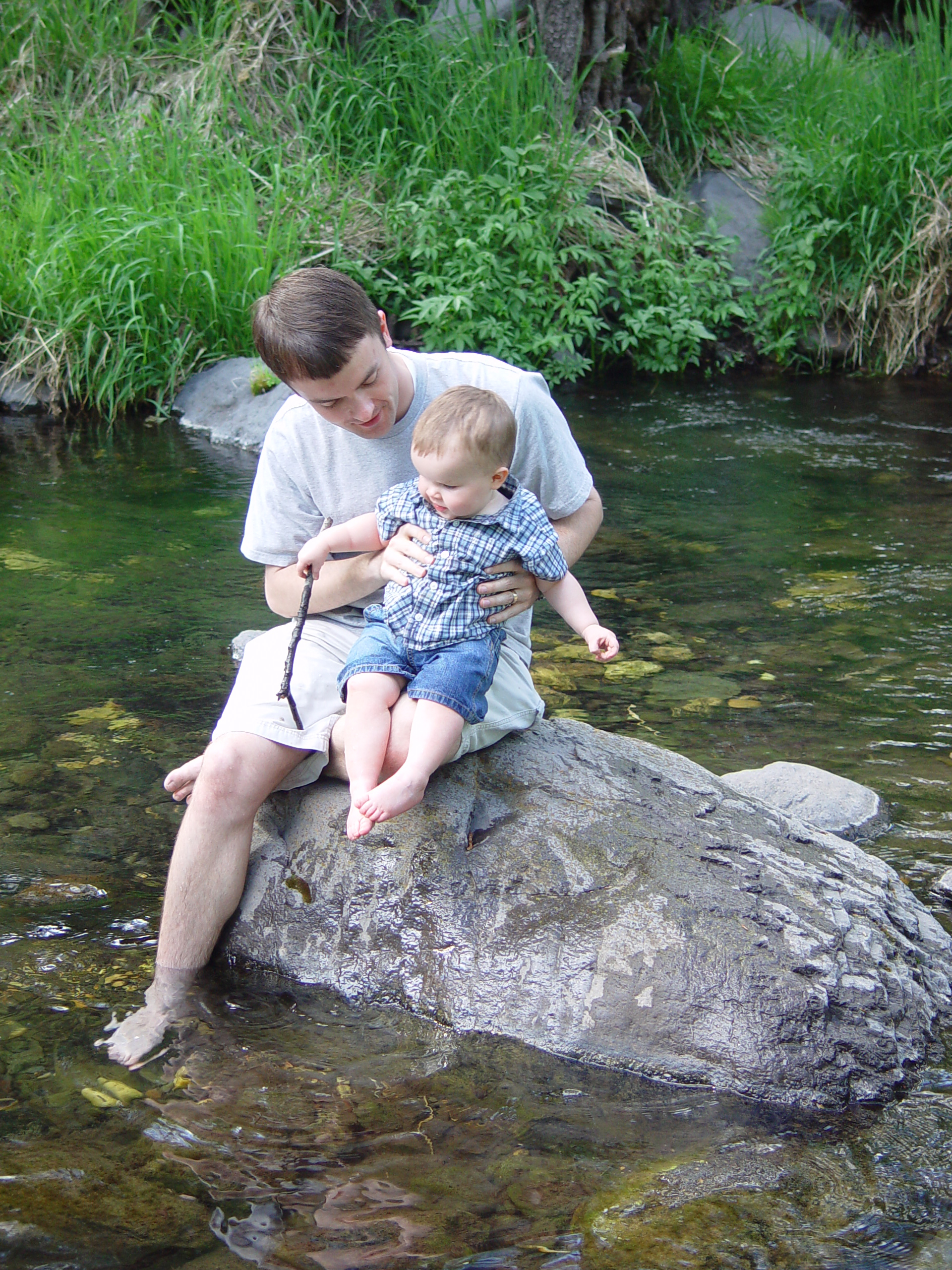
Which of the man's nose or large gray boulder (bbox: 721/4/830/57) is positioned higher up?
large gray boulder (bbox: 721/4/830/57)

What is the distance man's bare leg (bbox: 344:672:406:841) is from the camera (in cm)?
231

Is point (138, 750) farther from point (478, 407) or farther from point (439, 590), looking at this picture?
point (478, 407)

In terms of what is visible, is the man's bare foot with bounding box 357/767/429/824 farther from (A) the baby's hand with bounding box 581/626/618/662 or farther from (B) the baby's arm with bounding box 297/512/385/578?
(B) the baby's arm with bounding box 297/512/385/578

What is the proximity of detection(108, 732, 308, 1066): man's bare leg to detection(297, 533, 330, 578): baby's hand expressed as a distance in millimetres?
377

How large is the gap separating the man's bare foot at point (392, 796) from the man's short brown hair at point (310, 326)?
2.68ft

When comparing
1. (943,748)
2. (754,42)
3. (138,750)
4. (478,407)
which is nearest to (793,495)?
(943,748)

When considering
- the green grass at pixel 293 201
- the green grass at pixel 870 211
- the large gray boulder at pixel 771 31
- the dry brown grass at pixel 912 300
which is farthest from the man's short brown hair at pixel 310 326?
the large gray boulder at pixel 771 31

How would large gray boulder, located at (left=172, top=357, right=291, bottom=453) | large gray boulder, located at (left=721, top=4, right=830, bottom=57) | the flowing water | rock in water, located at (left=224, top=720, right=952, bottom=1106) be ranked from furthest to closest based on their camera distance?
large gray boulder, located at (left=721, top=4, right=830, bottom=57) < large gray boulder, located at (left=172, top=357, right=291, bottom=453) < rock in water, located at (left=224, top=720, right=952, bottom=1106) < the flowing water

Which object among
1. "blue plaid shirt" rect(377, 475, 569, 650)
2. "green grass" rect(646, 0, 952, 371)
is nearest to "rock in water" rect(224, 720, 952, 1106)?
"blue plaid shirt" rect(377, 475, 569, 650)

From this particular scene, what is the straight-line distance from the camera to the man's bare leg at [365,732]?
2307 millimetres

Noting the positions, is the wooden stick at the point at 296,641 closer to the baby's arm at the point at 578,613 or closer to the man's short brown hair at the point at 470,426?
the man's short brown hair at the point at 470,426

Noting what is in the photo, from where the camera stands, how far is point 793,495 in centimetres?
626

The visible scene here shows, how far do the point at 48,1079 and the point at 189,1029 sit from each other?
0.90 ft

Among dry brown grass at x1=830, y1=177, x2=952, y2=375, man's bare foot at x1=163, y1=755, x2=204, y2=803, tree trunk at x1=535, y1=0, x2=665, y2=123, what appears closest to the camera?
man's bare foot at x1=163, y1=755, x2=204, y2=803
